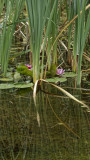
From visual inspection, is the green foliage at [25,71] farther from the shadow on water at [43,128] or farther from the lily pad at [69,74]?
the shadow on water at [43,128]

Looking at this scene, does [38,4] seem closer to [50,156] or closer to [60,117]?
[60,117]

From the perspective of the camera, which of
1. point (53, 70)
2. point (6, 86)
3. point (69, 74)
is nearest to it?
point (6, 86)

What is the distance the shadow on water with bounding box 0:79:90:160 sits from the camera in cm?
149

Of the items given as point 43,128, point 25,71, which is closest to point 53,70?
point 25,71

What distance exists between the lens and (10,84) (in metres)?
2.80

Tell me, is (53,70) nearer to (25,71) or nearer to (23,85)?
(25,71)

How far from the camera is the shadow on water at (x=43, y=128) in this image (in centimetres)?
149

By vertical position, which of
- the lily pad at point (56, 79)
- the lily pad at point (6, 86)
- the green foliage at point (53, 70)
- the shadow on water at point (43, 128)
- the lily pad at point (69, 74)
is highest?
the green foliage at point (53, 70)

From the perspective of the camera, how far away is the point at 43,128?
178 centimetres

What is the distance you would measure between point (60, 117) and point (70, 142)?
0.37 metres

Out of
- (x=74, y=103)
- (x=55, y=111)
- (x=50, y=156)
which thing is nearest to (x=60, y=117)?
(x=55, y=111)

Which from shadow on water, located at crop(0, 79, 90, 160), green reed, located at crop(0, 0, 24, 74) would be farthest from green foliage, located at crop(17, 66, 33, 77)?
shadow on water, located at crop(0, 79, 90, 160)

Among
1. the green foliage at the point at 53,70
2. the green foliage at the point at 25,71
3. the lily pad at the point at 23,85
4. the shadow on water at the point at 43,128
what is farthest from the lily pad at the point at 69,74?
the shadow on water at the point at 43,128

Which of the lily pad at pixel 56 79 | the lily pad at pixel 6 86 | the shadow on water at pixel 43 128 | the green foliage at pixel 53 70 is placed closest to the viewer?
the shadow on water at pixel 43 128
